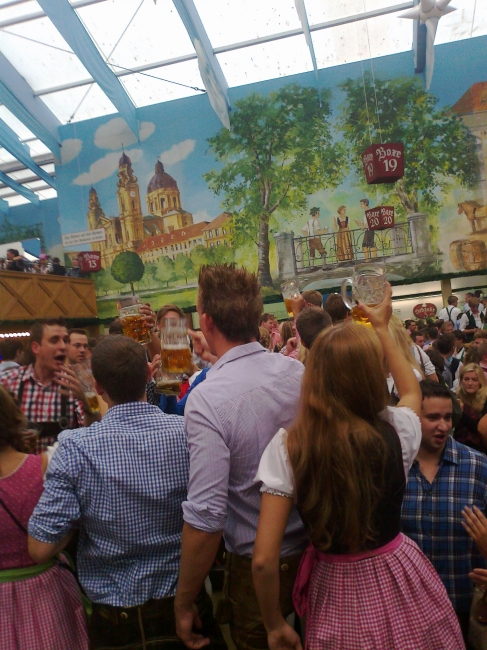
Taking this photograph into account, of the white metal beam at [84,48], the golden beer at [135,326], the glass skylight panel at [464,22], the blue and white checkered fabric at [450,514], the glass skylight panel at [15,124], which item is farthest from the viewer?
the glass skylight panel at [15,124]

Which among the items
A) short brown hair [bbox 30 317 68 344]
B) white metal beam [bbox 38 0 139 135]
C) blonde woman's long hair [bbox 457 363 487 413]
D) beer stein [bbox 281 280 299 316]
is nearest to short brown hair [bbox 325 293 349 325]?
beer stein [bbox 281 280 299 316]

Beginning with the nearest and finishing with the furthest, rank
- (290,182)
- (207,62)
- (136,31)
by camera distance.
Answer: (207,62)
(136,31)
(290,182)

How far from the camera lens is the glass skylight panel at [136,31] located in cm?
1098

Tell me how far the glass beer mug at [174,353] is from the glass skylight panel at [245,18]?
11.1 m

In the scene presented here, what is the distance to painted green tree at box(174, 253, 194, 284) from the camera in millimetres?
13367

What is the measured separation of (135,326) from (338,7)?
11.3 metres

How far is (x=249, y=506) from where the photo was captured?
1362mm

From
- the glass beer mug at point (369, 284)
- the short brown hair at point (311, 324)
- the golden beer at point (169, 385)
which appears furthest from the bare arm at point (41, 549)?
the short brown hair at point (311, 324)

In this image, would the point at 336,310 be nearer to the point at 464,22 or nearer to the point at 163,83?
the point at 464,22

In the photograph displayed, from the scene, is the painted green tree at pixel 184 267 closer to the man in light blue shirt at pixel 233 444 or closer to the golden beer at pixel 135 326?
the golden beer at pixel 135 326

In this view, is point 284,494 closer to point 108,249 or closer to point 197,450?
point 197,450

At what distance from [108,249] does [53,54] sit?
14.3 ft

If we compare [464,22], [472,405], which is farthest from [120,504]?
Answer: [464,22]

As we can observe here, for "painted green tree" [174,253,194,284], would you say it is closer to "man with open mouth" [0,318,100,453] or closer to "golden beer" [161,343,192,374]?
"man with open mouth" [0,318,100,453]
